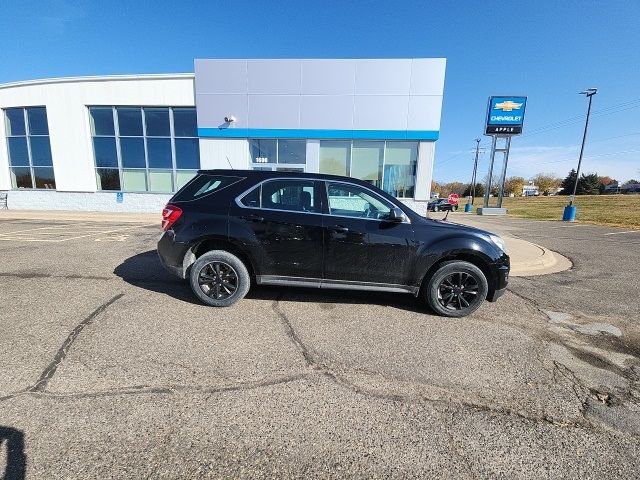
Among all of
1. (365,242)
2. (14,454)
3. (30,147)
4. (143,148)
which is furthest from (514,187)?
(14,454)

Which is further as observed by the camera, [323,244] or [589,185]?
[589,185]

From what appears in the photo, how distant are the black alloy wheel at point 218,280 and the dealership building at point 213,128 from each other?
1100 cm

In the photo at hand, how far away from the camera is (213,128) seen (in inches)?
583

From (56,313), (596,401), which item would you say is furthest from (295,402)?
(56,313)

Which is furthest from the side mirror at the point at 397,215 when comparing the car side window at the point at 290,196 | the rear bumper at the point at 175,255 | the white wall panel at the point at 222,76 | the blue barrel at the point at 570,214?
the blue barrel at the point at 570,214

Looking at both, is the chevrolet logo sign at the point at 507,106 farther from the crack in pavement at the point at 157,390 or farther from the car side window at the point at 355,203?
the crack in pavement at the point at 157,390

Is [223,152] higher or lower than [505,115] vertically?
lower

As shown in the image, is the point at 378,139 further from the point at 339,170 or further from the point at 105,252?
the point at 105,252

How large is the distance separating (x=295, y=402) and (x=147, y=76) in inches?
736

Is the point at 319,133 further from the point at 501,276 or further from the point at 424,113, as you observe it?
the point at 501,276

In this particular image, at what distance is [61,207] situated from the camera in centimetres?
1662

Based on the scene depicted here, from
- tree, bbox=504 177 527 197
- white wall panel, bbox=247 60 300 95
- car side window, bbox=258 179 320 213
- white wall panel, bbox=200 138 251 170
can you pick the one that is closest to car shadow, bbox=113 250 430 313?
car side window, bbox=258 179 320 213

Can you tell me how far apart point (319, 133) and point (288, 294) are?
11462mm

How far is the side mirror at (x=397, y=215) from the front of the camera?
3879mm
